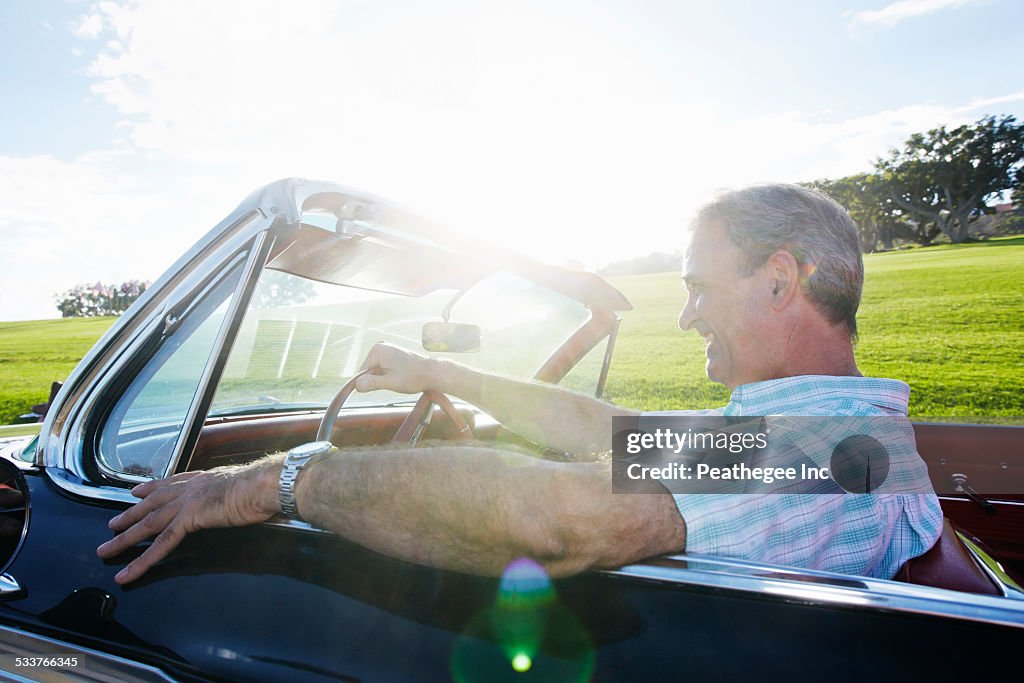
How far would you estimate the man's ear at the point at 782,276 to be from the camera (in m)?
1.80

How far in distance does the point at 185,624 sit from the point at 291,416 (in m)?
1.50

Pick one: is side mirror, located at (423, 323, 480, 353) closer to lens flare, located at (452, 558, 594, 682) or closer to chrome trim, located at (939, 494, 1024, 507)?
lens flare, located at (452, 558, 594, 682)

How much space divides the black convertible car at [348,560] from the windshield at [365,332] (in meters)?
0.01

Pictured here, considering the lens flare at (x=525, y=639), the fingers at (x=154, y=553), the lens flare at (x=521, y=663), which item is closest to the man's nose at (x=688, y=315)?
the lens flare at (x=525, y=639)

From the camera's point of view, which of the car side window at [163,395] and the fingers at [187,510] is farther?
the car side window at [163,395]

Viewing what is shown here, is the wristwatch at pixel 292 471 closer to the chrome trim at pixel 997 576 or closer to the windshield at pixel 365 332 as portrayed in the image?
the windshield at pixel 365 332

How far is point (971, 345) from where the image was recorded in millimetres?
15039

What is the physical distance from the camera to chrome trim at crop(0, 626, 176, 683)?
4.43 ft

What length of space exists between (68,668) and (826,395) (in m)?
1.82

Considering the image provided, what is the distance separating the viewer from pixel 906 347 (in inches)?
605

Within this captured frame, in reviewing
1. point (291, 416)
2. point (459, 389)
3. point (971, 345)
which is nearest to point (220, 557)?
point (459, 389)

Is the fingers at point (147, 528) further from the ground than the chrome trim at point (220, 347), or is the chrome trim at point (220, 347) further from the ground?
the chrome trim at point (220, 347)

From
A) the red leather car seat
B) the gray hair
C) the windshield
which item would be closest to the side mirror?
the windshield

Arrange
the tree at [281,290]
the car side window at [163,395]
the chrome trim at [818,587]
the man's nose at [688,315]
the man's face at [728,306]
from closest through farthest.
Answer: the chrome trim at [818,587] → the car side window at [163,395] → the man's face at [728,306] → the man's nose at [688,315] → the tree at [281,290]
